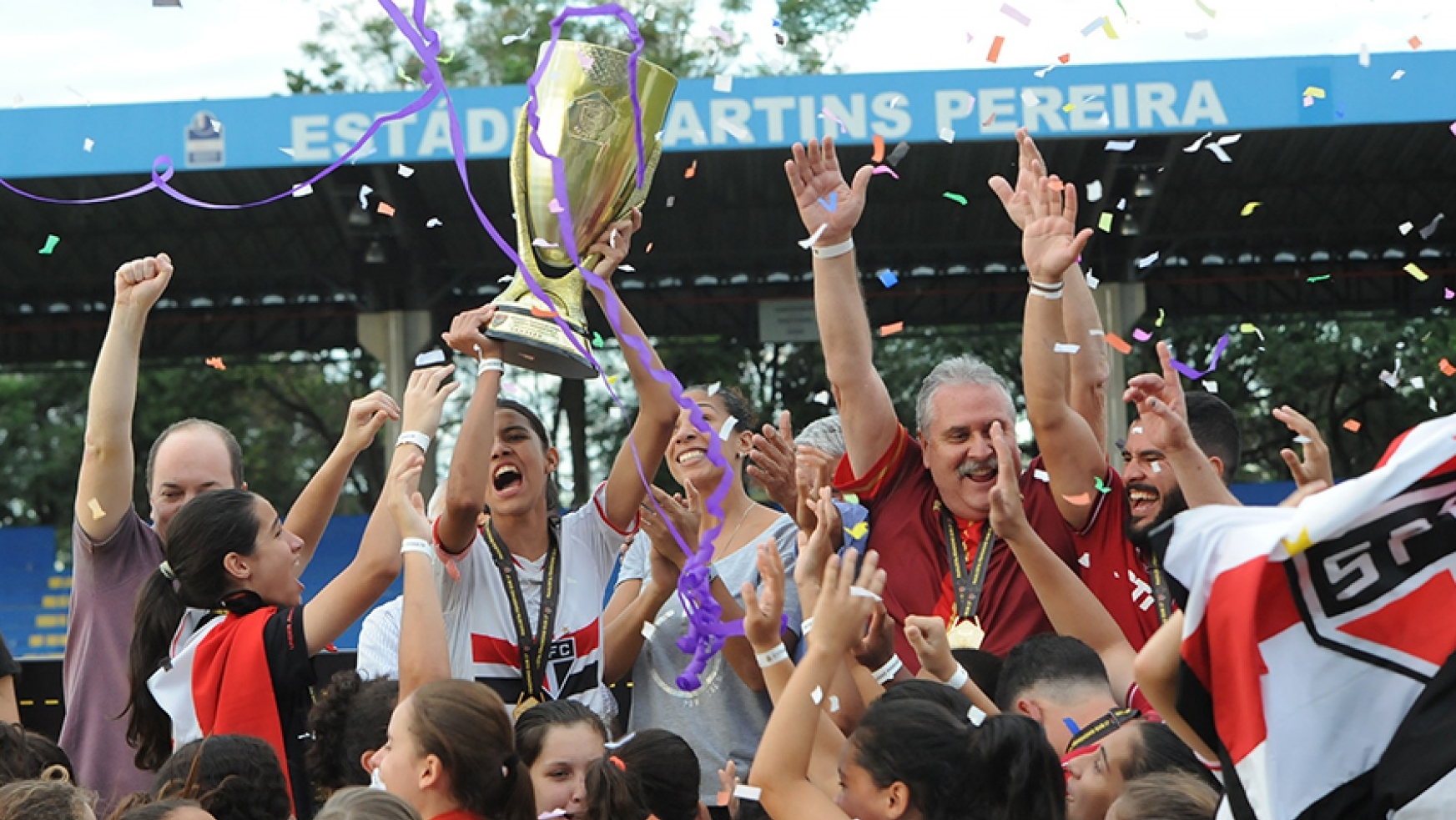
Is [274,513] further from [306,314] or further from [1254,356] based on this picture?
[1254,356]

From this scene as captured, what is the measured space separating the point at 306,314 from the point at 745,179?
25.1 feet

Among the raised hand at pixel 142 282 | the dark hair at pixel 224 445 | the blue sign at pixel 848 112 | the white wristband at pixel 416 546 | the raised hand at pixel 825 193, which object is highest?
the blue sign at pixel 848 112

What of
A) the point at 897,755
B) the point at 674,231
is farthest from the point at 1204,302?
the point at 897,755

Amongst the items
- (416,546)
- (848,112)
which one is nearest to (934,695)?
(416,546)

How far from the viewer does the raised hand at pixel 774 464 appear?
4246 millimetres

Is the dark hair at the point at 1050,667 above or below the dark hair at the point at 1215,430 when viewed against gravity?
below

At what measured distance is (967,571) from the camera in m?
4.32

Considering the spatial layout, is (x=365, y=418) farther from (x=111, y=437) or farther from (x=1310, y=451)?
(x=1310, y=451)

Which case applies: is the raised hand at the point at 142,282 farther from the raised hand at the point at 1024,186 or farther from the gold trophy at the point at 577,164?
Result: the raised hand at the point at 1024,186

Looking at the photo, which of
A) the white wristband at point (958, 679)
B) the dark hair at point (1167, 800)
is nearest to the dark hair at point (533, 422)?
the white wristband at point (958, 679)

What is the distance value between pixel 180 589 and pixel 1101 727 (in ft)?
6.84

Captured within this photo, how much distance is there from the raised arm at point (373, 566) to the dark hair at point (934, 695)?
1.19 meters

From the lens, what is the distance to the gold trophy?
4.27m

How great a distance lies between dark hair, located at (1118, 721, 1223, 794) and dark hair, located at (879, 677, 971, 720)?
12.6 inches
